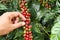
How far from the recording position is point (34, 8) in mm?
2281

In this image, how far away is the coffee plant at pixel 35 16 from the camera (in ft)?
6.86

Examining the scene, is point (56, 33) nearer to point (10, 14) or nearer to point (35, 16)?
point (10, 14)

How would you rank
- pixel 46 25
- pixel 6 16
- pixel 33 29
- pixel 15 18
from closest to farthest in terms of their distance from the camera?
pixel 6 16, pixel 15 18, pixel 33 29, pixel 46 25

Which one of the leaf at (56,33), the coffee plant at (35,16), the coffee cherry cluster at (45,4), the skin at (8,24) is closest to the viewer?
the leaf at (56,33)

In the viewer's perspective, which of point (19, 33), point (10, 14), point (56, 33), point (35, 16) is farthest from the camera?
point (35, 16)

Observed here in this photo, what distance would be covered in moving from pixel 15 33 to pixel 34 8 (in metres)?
0.28

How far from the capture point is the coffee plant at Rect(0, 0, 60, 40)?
6.86 ft

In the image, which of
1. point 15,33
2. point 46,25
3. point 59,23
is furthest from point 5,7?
point 59,23

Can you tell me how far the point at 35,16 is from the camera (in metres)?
2.26

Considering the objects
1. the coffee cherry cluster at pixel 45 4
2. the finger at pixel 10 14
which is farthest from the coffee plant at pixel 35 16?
the finger at pixel 10 14

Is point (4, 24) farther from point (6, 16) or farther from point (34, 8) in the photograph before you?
point (34, 8)

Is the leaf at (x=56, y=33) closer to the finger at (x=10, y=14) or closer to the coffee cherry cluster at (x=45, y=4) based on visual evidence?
the finger at (x=10, y=14)

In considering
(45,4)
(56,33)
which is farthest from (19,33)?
(56,33)

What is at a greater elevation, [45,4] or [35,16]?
[45,4]
